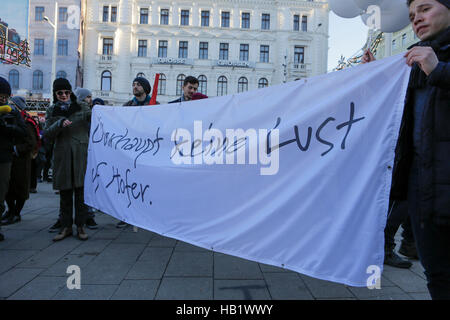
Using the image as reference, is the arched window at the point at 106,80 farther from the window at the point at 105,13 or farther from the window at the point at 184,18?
the window at the point at 184,18

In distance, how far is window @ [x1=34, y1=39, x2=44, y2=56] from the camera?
2897 cm

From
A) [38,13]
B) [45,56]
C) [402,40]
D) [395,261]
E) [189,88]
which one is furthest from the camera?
[402,40]

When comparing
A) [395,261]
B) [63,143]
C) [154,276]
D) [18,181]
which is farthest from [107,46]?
[395,261]

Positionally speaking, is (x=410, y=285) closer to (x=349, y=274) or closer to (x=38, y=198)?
(x=349, y=274)

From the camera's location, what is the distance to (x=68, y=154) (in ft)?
11.9

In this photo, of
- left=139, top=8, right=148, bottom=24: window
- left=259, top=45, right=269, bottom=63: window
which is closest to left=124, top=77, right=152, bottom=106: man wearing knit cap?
left=259, top=45, right=269, bottom=63: window

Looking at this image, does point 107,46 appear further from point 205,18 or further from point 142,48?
point 205,18

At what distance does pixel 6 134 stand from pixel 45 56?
103ft

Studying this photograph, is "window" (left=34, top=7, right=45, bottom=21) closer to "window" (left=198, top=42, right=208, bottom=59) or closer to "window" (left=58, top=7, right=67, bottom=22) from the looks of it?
"window" (left=58, top=7, right=67, bottom=22)

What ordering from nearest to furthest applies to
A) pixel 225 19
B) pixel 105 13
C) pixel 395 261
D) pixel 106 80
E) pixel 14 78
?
pixel 395 261 < pixel 14 78 < pixel 106 80 < pixel 105 13 < pixel 225 19

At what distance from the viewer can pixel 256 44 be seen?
1226 inches

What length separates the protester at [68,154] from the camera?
355cm

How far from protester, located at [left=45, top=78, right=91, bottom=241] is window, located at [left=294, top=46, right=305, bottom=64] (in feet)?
101

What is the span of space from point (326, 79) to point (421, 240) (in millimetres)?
1173
